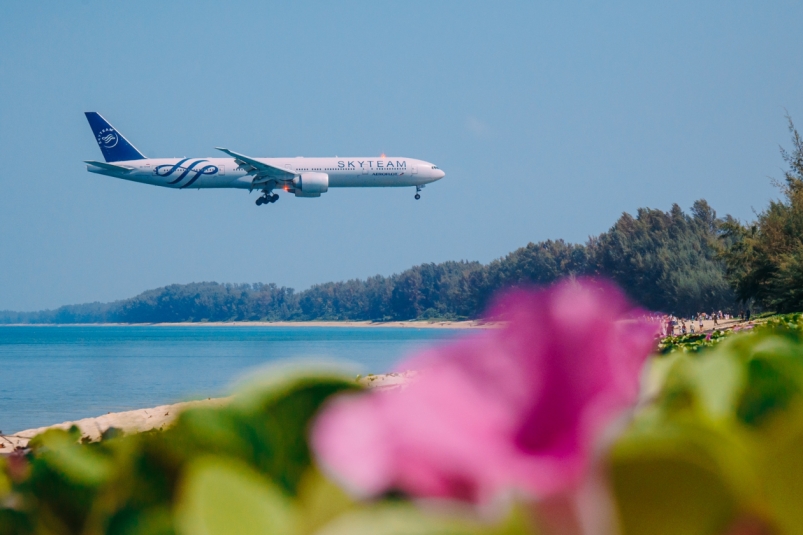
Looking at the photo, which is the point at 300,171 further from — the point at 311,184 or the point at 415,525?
the point at 415,525

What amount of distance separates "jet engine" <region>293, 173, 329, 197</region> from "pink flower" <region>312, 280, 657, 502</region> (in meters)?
31.3

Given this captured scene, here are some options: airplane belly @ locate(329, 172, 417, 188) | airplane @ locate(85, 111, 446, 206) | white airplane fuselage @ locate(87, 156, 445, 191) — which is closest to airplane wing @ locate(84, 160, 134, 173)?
airplane @ locate(85, 111, 446, 206)

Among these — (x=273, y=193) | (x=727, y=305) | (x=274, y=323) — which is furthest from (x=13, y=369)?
(x=274, y=323)

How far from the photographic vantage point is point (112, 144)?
3856cm

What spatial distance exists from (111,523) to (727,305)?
5312 cm

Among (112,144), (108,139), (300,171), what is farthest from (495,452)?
(108,139)

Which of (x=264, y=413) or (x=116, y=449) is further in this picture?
(x=116, y=449)

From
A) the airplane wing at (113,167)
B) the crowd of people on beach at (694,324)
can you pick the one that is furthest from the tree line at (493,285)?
the airplane wing at (113,167)

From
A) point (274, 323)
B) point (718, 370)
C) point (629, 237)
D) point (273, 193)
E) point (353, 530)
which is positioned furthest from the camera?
point (274, 323)

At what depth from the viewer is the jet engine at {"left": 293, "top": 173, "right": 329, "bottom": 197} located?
103ft

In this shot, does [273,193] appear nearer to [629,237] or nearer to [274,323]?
[629,237]

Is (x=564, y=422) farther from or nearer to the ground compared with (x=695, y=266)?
nearer to the ground

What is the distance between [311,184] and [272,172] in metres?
2.69

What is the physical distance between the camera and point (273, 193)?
34.8 metres
